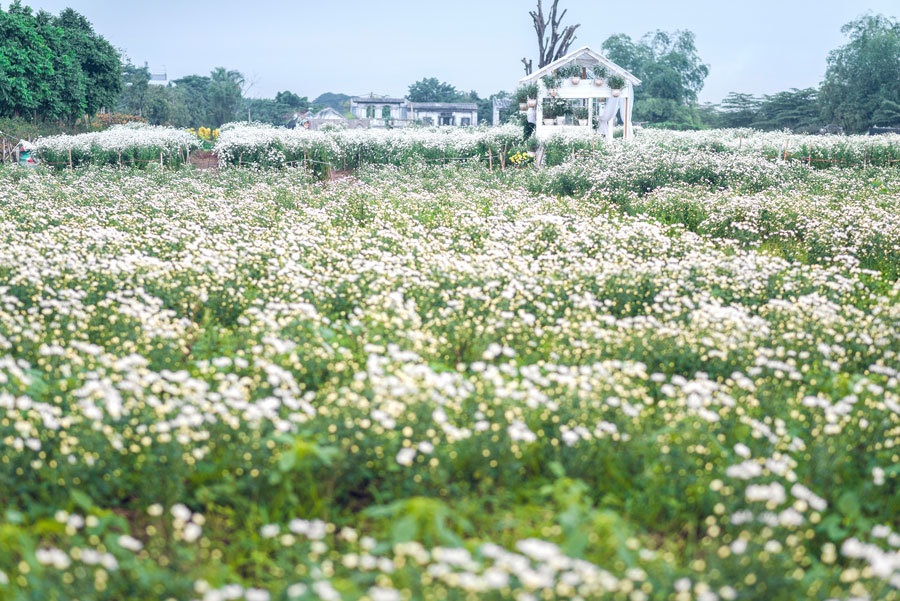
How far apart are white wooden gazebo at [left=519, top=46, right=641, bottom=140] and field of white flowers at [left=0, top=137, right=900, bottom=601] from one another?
22.6 metres

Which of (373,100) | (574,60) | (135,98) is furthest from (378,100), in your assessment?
(574,60)

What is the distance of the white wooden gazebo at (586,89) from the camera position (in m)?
29.9

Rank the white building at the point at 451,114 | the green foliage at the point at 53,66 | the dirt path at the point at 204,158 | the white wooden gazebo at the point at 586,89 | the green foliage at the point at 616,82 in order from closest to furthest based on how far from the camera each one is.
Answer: the dirt path at the point at 204,158, the green foliage at the point at 616,82, the white wooden gazebo at the point at 586,89, the green foliage at the point at 53,66, the white building at the point at 451,114

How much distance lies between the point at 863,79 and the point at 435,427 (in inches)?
3264

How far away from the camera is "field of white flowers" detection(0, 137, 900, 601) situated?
9.09 feet

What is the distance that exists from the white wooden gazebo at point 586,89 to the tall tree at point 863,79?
47661mm

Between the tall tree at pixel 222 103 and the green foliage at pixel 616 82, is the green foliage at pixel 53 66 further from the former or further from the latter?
the tall tree at pixel 222 103

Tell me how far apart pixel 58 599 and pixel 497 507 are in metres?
1.94

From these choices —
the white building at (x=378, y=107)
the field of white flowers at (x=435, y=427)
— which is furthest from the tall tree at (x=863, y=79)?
the field of white flowers at (x=435, y=427)

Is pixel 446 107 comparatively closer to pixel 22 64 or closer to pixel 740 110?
pixel 740 110

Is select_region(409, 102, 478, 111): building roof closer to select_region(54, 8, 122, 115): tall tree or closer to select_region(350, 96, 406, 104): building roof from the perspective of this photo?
select_region(350, 96, 406, 104): building roof

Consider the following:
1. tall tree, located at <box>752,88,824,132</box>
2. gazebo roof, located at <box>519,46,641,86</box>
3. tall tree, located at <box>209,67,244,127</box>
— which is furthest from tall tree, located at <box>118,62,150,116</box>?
tall tree, located at <box>752,88,824,132</box>

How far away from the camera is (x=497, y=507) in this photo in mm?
3535

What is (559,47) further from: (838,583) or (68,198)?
(838,583)
